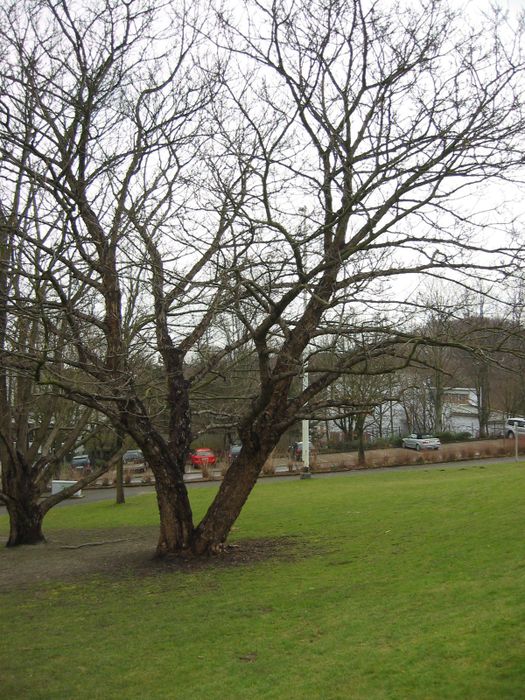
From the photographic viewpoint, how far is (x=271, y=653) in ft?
22.5

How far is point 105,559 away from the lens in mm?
13141

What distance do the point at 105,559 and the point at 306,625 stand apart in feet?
20.9

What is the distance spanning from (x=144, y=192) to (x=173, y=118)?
1.31 metres

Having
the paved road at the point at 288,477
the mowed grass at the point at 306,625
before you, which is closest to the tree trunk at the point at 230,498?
the mowed grass at the point at 306,625

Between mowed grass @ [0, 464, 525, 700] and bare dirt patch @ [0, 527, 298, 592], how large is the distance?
370 millimetres

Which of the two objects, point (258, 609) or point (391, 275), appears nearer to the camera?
point (258, 609)

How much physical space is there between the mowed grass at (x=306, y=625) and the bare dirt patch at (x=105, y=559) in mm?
370

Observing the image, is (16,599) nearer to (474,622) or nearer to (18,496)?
(18,496)

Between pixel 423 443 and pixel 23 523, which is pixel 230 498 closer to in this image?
pixel 23 523

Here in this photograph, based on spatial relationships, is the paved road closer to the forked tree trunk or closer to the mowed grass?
the mowed grass

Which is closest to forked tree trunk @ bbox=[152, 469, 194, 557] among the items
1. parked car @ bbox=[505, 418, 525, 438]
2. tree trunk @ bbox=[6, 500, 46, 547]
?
tree trunk @ bbox=[6, 500, 46, 547]

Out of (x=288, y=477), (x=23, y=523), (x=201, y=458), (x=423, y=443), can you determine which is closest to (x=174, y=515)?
(x=23, y=523)

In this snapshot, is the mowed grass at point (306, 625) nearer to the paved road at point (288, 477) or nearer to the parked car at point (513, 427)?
the paved road at point (288, 477)

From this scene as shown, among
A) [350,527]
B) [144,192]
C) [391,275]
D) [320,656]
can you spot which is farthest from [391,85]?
[350,527]
